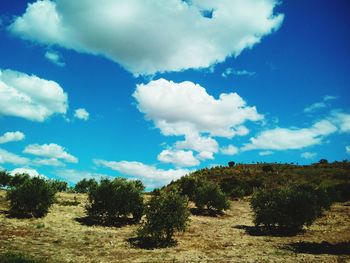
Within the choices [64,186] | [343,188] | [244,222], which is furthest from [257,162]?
[244,222]

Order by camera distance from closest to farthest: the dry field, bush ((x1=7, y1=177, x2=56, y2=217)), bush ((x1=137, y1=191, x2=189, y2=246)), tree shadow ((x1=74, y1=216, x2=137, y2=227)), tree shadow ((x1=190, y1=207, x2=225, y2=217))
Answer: the dry field < bush ((x1=137, y1=191, x2=189, y2=246)) < bush ((x1=7, y1=177, x2=56, y2=217)) < tree shadow ((x1=74, y1=216, x2=137, y2=227)) < tree shadow ((x1=190, y1=207, x2=225, y2=217))

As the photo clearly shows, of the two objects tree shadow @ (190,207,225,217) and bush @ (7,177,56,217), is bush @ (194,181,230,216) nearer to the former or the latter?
tree shadow @ (190,207,225,217)

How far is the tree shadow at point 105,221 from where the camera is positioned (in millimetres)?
28420

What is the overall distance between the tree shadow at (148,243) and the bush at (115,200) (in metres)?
6.28

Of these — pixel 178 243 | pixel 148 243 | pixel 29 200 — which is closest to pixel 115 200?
pixel 29 200

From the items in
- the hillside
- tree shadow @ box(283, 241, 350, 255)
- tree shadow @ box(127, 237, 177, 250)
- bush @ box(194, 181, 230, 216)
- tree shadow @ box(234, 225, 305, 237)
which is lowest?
tree shadow @ box(127, 237, 177, 250)

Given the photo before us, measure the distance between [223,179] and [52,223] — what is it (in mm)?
51271

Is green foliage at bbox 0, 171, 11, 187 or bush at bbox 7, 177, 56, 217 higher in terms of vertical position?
green foliage at bbox 0, 171, 11, 187

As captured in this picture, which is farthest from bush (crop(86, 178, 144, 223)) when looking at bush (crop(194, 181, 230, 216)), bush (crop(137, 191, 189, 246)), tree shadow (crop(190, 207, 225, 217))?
bush (crop(194, 181, 230, 216))

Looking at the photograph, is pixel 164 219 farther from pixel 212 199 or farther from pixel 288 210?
pixel 212 199

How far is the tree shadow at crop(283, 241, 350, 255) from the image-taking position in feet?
65.7

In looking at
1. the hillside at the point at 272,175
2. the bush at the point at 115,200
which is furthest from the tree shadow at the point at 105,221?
the hillside at the point at 272,175

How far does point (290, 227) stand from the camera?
28.3 meters

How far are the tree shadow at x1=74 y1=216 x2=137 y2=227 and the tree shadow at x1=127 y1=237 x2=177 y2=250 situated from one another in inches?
221
